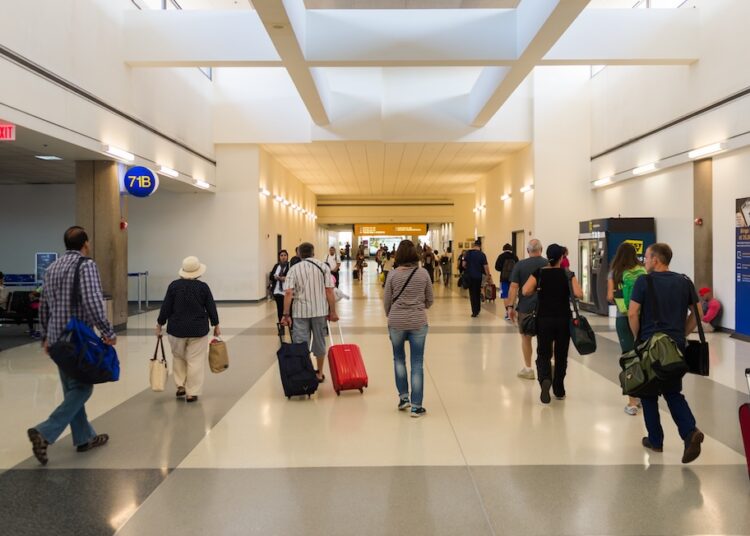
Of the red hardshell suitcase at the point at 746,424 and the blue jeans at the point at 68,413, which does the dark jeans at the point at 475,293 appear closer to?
the red hardshell suitcase at the point at 746,424

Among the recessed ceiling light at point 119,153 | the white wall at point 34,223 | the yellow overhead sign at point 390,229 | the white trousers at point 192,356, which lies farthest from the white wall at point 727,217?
the yellow overhead sign at point 390,229

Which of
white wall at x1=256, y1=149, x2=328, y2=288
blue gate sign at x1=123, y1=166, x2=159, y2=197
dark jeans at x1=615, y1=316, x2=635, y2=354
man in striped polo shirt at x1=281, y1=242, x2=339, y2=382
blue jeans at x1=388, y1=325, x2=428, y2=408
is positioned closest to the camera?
blue jeans at x1=388, y1=325, x2=428, y2=408

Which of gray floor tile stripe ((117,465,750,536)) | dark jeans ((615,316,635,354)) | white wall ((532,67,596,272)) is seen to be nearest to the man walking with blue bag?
gray floor tile stripe ((117,465,750,536))

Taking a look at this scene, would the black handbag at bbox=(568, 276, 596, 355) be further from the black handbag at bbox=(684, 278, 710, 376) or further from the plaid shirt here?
the plaid shirt

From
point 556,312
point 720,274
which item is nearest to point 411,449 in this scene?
point 556,312

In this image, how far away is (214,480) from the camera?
12.6 feet

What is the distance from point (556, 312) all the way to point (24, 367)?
6.78 metres

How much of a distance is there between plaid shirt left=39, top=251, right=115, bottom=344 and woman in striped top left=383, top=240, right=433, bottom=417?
233cm

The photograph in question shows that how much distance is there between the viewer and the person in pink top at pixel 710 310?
1038 centimetres

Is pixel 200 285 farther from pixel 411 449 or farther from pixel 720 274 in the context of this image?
pixel 720 274

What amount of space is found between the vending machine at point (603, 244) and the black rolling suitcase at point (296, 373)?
878 cm

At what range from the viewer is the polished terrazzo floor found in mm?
3250

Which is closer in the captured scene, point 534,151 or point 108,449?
point 108,449

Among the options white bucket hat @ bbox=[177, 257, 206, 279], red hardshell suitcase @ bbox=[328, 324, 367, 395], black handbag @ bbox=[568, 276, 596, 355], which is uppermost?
white bucket hat @ bbox=[177, 257, 206, 279]
